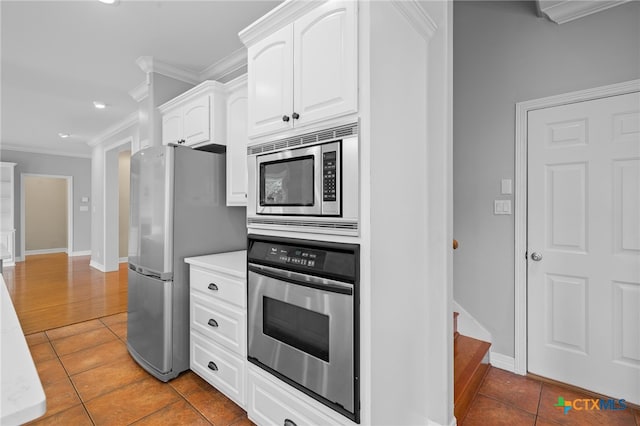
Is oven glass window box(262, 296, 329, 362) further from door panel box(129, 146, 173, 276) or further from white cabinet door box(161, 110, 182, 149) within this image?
white cabinet door box(161, 110, 182, 149)

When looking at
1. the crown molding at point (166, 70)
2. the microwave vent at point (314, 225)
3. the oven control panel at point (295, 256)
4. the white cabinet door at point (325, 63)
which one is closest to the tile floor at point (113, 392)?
the oven control panel at point (295, 256)

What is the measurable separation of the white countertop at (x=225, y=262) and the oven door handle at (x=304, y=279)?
0.84 ft

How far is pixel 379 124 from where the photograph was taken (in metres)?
→ 1.36

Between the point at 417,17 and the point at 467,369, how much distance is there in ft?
7.48

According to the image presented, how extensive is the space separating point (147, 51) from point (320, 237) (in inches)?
107

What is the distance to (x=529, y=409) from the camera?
2.05 meters

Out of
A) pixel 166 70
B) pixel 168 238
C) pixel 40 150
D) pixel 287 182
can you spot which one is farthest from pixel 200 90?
pixel 40 150

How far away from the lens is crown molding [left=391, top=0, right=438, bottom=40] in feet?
4.91

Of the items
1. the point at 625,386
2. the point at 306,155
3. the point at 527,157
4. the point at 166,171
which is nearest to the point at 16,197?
the point at 166,171

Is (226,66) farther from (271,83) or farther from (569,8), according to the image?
(569,8)

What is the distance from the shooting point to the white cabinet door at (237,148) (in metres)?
2.52

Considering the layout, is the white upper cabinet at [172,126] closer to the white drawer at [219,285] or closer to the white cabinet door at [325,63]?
the white drawer at [219,285]

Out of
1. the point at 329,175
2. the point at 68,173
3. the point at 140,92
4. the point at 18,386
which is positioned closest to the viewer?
the point at 18,386

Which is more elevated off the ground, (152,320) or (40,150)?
(40,150)
